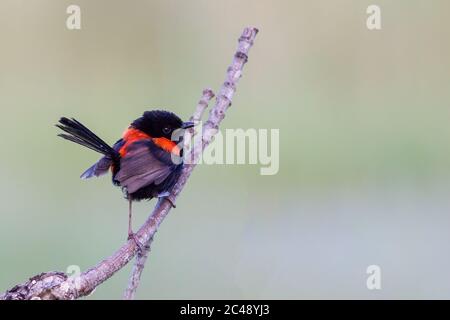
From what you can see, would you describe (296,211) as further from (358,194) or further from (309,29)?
(309,29)

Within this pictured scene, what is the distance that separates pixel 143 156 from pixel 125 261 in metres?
1.59

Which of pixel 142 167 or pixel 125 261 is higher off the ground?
pixel 142 167

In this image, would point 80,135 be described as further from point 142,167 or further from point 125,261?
point 125,261

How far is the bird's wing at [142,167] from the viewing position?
372cm

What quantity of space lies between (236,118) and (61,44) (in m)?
2.64

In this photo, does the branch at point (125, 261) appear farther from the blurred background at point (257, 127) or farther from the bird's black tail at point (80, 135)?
the blurred background at point (257, 127)

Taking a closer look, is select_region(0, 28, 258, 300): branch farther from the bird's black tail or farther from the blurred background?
the blurred background

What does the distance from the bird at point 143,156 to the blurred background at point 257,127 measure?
72.0 inches

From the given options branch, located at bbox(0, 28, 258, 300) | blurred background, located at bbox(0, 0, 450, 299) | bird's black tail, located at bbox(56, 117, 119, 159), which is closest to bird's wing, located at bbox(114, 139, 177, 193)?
bird's black tail, located at bbox(56, 117, 119, 159)

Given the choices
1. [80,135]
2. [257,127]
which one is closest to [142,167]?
[80,135]

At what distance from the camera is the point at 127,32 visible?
973cm

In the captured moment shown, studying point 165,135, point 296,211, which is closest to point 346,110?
point 296,211

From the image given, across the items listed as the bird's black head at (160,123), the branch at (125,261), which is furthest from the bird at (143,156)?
the branch at (125,261)

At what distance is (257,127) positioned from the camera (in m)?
8.52
